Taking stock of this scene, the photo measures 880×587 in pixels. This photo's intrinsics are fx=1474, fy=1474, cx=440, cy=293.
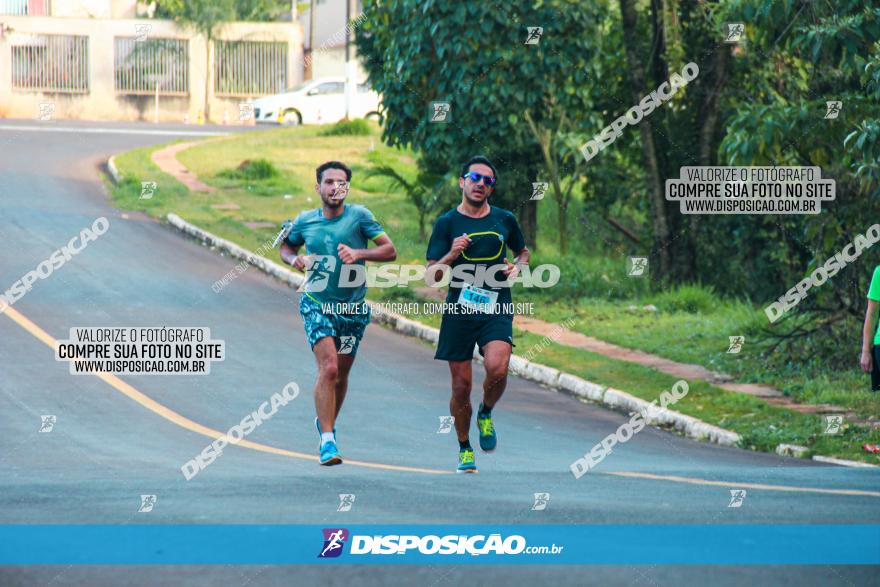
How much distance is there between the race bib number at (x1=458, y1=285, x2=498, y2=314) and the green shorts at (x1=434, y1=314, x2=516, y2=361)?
0.37ft

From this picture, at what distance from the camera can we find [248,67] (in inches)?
1987

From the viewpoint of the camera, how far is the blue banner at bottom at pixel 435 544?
7574 millimetres

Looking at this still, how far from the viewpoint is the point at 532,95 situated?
881 inches

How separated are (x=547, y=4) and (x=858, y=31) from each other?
8.45 meters

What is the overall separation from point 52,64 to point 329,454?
41549mm

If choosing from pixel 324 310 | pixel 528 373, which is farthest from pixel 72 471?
pixel 528 373

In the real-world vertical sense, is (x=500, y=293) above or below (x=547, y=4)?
below

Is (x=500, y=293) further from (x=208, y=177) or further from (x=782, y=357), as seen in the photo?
(x=208, y=177)

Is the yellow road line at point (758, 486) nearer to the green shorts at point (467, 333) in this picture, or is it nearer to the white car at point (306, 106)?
the green shorts at point (467, 333)

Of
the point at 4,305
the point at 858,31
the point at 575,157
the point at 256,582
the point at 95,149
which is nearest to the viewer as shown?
the point at 256,582

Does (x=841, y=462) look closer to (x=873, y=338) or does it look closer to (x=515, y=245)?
(x=873, y=338)

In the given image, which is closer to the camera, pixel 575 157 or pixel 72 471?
pixel 72 471

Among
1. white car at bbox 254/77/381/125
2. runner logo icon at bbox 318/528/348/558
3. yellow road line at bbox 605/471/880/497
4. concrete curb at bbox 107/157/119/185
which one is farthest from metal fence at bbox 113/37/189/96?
runner logo icon at bbox 318/528/348/558

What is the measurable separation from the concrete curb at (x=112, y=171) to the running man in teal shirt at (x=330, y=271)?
21.9m
